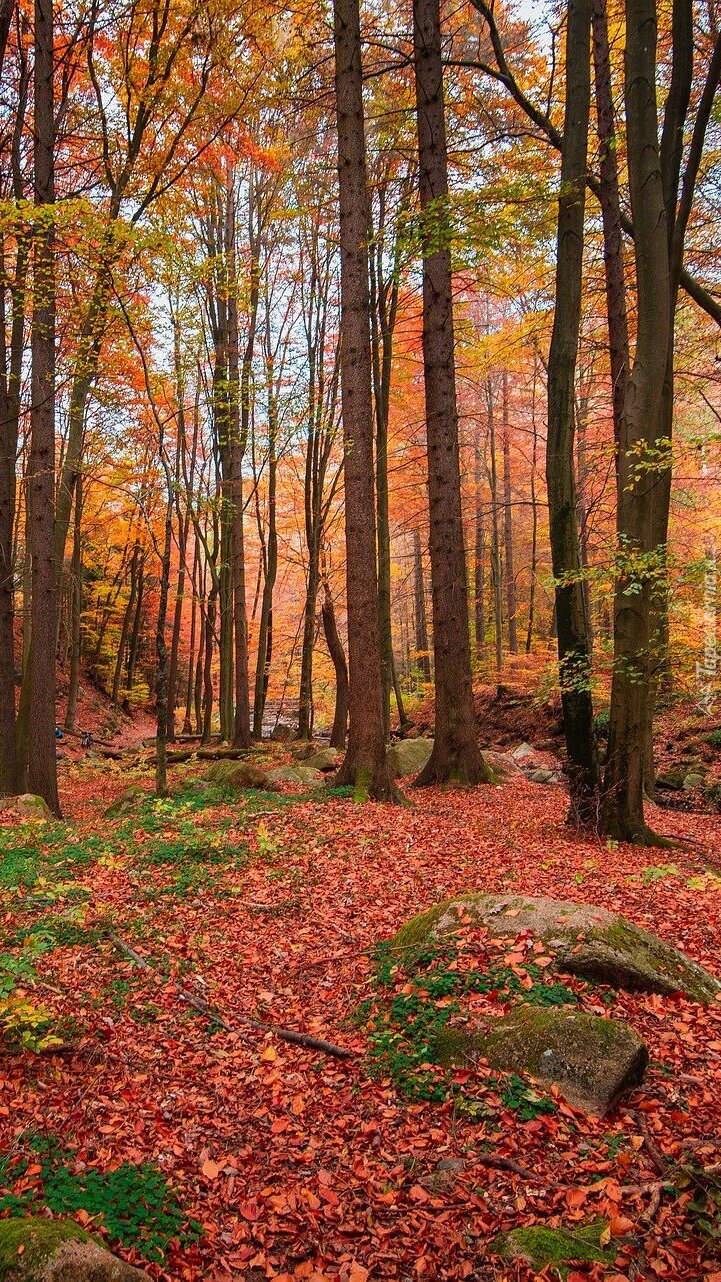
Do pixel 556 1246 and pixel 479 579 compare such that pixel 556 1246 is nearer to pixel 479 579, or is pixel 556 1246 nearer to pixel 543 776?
pixel 543 776

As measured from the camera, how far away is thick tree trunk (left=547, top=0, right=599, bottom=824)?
766 cm

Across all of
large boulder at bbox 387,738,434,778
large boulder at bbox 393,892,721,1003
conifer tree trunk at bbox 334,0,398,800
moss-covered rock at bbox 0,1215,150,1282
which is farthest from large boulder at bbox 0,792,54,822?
moss-covered rock at bbox 0,1215,150,1282

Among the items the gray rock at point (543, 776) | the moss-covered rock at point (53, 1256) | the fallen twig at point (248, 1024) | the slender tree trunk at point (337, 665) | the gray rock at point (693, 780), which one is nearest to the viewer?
the moss-covered rock at point (53, 1256)

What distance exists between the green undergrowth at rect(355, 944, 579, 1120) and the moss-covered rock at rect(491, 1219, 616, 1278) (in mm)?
609

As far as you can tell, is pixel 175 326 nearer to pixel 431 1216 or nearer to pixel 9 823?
pixel 9 823

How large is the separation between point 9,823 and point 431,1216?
7.26 m

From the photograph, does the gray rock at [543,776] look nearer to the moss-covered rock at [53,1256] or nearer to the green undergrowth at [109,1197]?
the green undergrowth at [109,1197]

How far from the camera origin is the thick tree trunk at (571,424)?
7664 millimetres

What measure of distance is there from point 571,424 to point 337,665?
9317 mm

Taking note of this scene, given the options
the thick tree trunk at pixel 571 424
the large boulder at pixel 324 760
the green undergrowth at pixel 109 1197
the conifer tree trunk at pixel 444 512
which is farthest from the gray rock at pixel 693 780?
the green undergrowth at pixel 109 1197

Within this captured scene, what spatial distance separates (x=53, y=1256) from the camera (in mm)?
2090

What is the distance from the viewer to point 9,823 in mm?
8234

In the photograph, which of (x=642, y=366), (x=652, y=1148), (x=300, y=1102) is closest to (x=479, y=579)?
(x=642, y=366)

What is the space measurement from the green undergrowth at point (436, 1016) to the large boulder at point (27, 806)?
6.48 m
